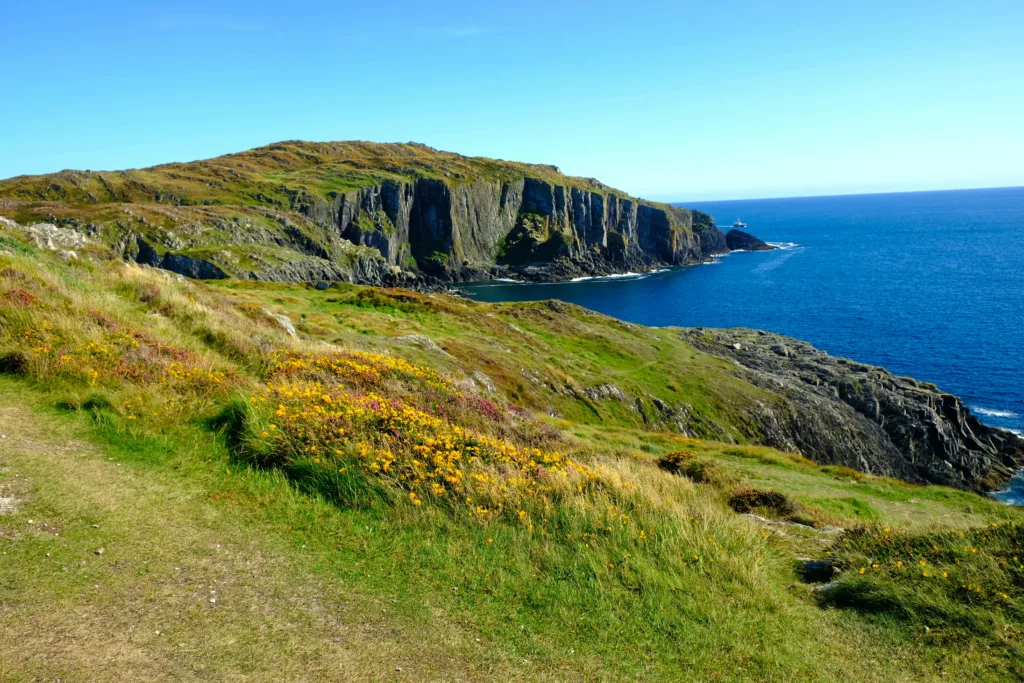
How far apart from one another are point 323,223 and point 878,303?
443ft

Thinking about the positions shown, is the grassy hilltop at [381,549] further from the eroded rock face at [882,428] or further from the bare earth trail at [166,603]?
the eroded rock face at [882,428]

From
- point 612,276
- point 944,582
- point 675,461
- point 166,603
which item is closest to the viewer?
point 166,603

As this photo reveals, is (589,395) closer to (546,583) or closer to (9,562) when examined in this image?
(546,583)

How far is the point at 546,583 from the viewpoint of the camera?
323 inches

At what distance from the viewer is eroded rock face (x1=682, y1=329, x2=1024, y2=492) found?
50844 mm

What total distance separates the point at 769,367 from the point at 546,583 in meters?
66.0

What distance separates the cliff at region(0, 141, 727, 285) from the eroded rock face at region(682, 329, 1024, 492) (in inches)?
3336

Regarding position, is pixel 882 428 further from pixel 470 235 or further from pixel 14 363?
pixel 470 235

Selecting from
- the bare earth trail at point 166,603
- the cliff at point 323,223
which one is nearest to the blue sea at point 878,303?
the cliff at point 323,223

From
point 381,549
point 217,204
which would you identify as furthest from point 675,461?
point 217,204

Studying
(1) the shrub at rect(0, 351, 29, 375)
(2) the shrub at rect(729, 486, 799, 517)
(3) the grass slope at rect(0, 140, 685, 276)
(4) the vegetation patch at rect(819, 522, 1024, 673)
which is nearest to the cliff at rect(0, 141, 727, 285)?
(3) the grass slope at rect(0, 140, 685, 276)

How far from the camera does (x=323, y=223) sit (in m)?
151

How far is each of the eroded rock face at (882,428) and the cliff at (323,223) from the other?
8473 cm

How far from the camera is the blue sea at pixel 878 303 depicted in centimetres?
7600
